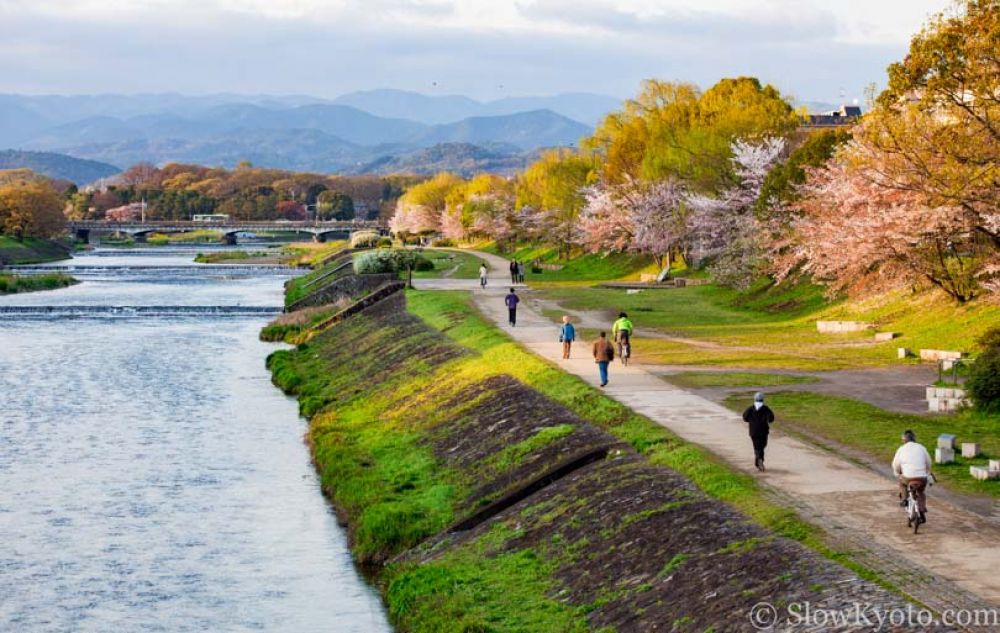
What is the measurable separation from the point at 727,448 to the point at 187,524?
12242 millimetres

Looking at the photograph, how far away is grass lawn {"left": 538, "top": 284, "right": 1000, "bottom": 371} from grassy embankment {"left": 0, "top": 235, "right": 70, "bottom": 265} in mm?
102472

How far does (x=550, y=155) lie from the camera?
A: 435 ft

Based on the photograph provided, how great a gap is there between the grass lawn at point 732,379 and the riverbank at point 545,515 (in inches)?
128

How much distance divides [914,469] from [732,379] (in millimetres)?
18263

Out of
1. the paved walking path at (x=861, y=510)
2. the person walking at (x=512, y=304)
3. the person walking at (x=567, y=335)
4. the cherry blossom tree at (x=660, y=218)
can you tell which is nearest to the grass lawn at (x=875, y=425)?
the paved walking path at (x=861, y=510)

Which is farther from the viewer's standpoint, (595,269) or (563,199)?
(563,199)

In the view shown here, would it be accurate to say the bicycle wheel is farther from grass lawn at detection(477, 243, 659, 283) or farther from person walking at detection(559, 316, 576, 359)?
grass lawn at detection(477, 243, 659, 283)

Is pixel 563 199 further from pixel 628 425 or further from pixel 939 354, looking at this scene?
pixel 628 425

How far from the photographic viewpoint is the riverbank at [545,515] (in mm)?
18609

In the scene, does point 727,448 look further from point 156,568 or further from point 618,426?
point 156,568

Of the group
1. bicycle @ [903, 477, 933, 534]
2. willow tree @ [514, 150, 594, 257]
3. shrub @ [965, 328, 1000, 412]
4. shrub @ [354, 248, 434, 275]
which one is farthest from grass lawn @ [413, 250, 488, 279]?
bicycle @ [903, 477, 933, 534]

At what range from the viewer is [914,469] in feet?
63.6

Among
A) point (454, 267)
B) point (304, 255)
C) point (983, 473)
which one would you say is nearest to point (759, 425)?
point (983, 473)

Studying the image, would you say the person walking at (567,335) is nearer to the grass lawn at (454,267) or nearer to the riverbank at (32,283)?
the grass lawn at (454,267)
